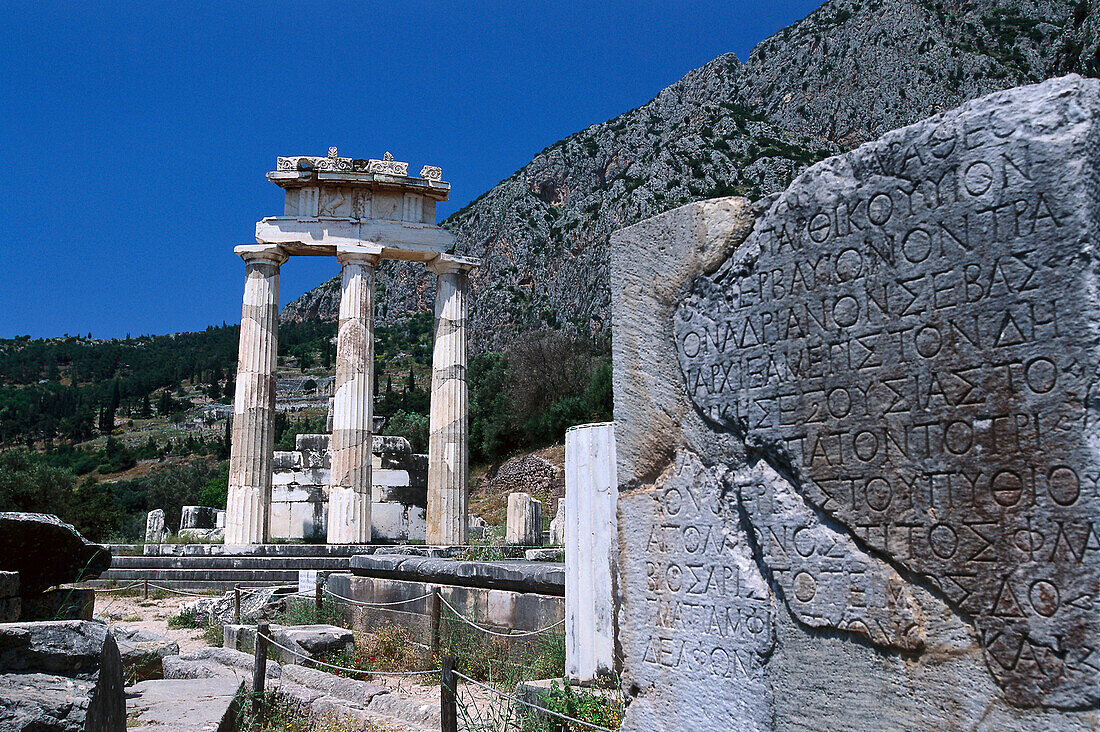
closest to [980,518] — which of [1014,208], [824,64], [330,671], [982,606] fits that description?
[982,606]

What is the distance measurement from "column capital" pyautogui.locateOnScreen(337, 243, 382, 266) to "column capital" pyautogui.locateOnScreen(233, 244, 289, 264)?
1.29 meters

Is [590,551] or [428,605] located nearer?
[590,551]

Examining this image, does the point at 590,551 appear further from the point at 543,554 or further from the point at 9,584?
the point at 543,554

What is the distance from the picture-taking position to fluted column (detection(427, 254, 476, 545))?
1759cm

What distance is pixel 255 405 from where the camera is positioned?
687 inches

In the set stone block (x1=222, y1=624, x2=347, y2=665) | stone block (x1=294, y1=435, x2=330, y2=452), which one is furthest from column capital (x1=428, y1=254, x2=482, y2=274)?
stone block (x1=222, y1=624, x2=347, y2=665)

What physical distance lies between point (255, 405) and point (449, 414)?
400 cm

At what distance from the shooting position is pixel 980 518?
2.39 meters

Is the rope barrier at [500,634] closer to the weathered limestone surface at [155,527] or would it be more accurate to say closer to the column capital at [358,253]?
the column capital at [358,253]

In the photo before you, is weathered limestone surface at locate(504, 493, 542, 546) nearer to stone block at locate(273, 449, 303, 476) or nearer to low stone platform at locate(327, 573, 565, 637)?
stone block at locate(273, 449, 303, 476)

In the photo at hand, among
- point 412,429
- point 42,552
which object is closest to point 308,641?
point 42,552

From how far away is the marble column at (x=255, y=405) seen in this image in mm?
17016

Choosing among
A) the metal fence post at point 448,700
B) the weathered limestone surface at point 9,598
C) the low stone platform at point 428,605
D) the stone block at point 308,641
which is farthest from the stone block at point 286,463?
the metal fence post at point 448,700

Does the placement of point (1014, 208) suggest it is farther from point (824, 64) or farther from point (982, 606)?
point (824, 64)
